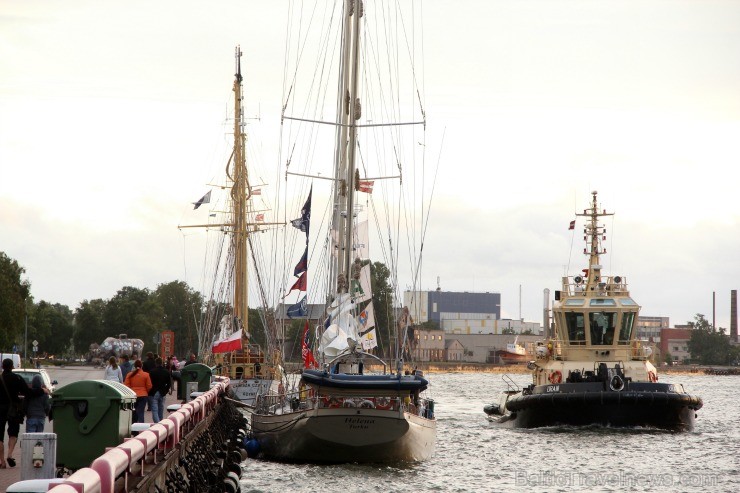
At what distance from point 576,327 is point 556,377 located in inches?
108

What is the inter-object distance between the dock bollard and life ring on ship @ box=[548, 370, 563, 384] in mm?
37655

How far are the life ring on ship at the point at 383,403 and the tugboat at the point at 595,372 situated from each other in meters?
16.2

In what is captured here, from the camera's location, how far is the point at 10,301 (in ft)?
Result: 314

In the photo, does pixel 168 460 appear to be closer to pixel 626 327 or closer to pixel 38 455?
pixel 38 455

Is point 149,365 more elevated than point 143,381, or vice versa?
point 149,365

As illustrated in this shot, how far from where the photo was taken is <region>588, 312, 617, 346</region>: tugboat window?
165 ft

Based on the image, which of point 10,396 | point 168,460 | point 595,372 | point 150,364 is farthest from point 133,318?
point 168,460

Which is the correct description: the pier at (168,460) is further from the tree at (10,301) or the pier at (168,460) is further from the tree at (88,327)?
the tree at (88,327)

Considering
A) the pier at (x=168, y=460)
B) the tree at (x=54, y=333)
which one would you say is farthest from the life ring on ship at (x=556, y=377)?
the tree at (x=54, y=333)

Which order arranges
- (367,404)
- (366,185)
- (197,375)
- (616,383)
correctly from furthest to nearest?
(616,383)
(197,375)
(366,185)
(367,404)

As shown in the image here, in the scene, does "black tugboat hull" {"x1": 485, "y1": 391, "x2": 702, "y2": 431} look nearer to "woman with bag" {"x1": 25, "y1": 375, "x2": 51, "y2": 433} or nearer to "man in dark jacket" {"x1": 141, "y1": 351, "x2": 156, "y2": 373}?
"man in dark jacket" {"x1": 141, "y1": 351, "x2": 156, "y2": 373}

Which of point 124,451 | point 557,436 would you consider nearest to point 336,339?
point 557,436

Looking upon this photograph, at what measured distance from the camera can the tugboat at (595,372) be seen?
4506cm

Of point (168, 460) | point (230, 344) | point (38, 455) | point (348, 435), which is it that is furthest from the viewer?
point (230, 344)
